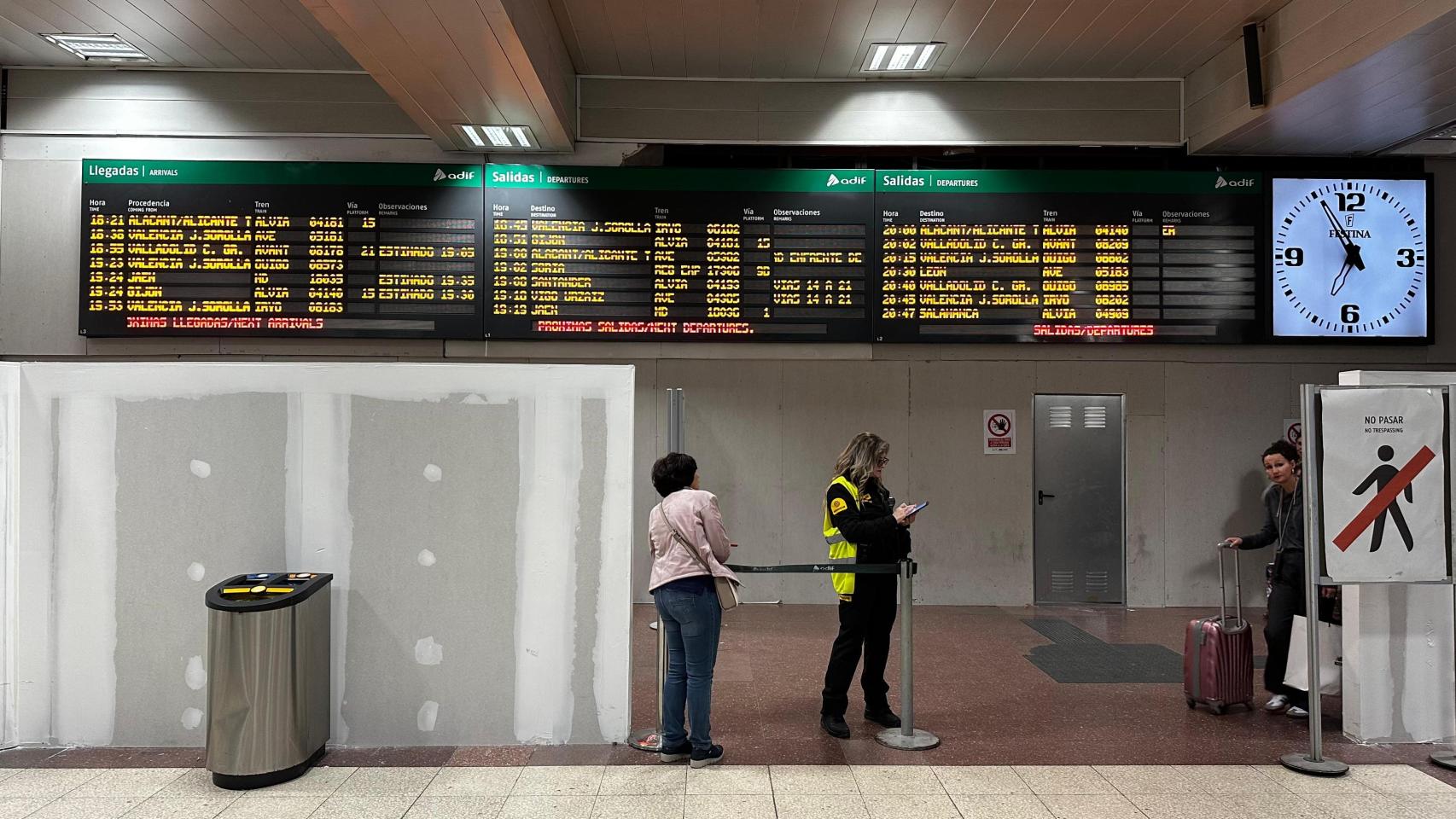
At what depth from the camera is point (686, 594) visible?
13.7ft

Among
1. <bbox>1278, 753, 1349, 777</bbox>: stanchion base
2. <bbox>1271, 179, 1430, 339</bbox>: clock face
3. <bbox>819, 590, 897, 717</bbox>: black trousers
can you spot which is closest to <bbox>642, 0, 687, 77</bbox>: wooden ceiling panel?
<bbox>819, 590, 897, 717</bbox>: black trousers

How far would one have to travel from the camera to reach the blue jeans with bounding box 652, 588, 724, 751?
418 centimetres

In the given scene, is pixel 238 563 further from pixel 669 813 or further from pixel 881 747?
pixel 881 747

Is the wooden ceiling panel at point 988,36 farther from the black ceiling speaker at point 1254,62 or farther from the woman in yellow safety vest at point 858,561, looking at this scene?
the woman in yellow safety vest at point 858,561

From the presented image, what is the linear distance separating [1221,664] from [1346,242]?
4405mm

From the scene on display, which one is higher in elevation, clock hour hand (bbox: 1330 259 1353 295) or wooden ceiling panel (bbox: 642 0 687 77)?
wooden ceiling panel (bbox: 642 0 687 77)

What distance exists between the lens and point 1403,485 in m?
4.36

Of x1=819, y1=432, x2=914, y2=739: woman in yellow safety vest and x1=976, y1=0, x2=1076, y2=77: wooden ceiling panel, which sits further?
x1=976, y1=0, x2=1076, y2=77: wooden ceiling panel

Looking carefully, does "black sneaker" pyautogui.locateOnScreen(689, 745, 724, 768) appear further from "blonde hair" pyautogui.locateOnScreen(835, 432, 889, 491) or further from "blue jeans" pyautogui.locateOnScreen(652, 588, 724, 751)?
"blonde hair" pyautogui.locateOnScreen(835, 432, 889, 491)

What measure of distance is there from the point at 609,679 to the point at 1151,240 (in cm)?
573

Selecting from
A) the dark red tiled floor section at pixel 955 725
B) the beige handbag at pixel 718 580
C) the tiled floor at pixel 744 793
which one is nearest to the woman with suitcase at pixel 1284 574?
the dark red tiled floor section at pixel 955 725

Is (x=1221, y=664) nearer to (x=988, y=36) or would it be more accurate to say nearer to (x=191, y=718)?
(x=988, y=36)

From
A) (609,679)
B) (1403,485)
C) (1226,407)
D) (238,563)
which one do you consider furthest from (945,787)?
(1226,407)

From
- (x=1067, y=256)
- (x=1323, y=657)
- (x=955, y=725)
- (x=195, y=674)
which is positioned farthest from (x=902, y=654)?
(x=1067, y=256)
